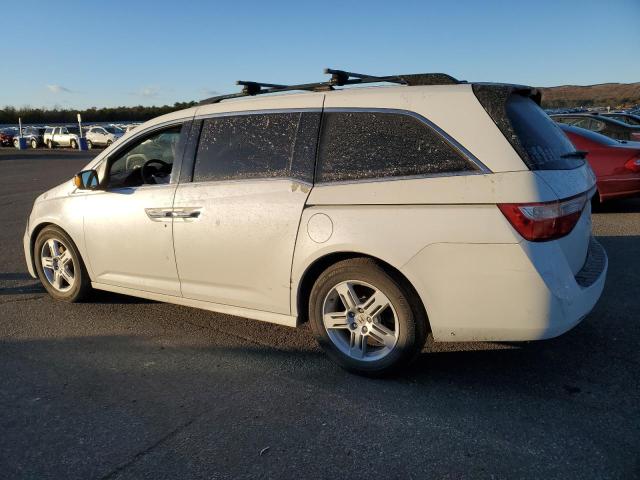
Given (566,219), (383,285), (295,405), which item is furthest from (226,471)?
(566,219)

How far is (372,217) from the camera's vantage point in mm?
3420

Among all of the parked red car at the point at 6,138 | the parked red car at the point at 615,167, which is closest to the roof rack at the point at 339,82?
the parked red car at the point at 615,167

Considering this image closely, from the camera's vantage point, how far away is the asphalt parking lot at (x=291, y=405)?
2754 mm

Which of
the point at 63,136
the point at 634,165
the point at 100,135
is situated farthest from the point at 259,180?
the point at 63,136

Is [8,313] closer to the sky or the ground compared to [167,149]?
closer to the ground

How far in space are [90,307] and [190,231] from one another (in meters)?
1.69

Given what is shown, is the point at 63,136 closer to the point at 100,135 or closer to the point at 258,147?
the point at 100,135

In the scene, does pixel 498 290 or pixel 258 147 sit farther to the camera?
pixel 258 147

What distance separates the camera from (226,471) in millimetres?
2711

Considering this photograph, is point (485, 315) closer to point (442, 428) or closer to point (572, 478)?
point (442, 428)

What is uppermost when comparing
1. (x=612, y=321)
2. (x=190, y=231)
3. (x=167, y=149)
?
(x=167, y=149)

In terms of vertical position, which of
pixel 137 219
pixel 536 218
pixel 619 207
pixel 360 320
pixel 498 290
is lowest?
pixel 360 320

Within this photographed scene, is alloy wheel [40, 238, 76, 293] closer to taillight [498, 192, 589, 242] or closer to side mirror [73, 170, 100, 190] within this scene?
side mirror [73, 170, 100, 190]

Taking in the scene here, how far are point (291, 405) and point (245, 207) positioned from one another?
4.45 feet
